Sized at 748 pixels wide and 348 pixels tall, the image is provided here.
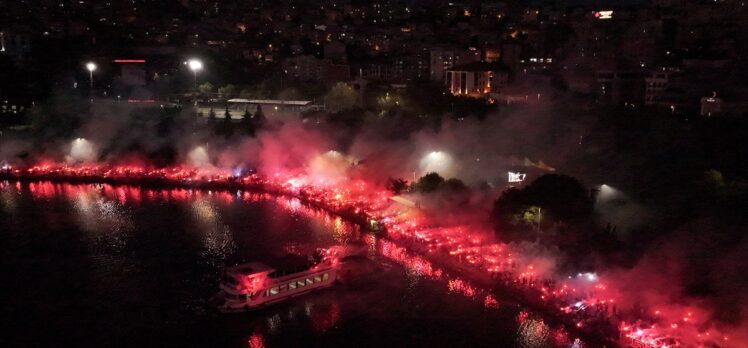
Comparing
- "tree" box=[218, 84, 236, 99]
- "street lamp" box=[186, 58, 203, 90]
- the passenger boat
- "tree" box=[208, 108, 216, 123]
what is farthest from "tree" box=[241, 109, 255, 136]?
the passenger boat

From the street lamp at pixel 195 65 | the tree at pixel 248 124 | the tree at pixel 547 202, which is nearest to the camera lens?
the tree at pixel 547 202

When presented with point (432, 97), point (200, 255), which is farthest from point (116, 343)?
point (432, 97)

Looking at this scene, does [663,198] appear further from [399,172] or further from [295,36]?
[295,36]

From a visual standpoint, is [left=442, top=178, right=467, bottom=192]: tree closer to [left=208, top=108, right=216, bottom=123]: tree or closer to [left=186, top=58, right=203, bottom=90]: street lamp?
[left=208, top=108, right=216, bottom=123]: tree

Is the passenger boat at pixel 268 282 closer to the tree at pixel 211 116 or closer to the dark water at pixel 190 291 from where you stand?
the dark water at pixel 190 291

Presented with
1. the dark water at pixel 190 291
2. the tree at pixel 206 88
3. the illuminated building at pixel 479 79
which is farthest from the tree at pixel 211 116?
the illuminated building at pixel 479 79

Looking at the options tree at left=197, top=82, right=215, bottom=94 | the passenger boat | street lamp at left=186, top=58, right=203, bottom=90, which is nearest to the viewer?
the passenger boat

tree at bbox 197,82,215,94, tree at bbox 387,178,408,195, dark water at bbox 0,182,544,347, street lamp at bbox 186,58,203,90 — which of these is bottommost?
dark water at bbox 0,182,544,347
